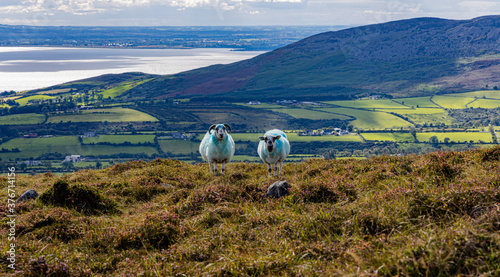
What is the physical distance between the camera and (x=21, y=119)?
380 feet

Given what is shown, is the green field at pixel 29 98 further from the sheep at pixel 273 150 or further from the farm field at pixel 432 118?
the sheep at pixel 273 150

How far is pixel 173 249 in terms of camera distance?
6562 mm

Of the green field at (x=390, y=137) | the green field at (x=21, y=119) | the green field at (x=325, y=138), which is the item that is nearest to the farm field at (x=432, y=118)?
the green field at (x=390, y=137)

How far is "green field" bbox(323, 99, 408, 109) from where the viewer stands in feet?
457

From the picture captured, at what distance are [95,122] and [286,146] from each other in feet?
391

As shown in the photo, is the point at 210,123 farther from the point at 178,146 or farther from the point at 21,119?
the point at 21,119

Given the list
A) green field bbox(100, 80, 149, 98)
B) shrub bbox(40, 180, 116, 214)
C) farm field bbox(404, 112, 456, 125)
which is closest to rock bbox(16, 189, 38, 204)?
shrub bbox(40, 180, 116, 214)

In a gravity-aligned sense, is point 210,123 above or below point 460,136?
below

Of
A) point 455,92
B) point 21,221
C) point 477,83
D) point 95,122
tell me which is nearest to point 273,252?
point 21,221

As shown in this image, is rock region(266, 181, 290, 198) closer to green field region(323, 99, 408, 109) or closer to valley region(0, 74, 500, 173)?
valley region(0, 74, 500, 173)

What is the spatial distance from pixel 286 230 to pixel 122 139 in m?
90.6

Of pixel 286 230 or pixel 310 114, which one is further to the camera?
pixel 310 114

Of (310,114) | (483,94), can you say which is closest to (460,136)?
(310,114)

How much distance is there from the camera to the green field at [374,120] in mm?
102312
